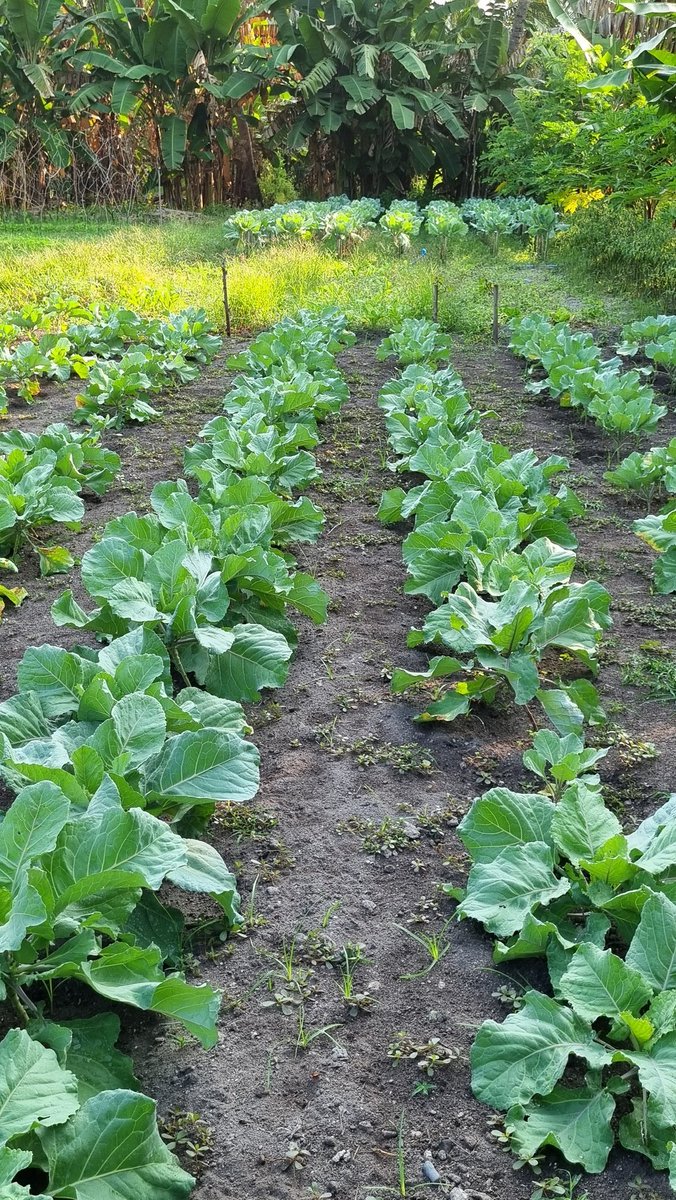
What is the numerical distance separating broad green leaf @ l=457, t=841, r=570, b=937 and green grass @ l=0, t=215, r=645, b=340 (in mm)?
8108

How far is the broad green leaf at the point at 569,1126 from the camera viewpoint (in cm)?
178

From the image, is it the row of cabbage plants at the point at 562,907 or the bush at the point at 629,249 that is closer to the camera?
the row of cabbage plants at the point at 562,907

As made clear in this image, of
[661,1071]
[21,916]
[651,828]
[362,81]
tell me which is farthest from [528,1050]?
[362,81]

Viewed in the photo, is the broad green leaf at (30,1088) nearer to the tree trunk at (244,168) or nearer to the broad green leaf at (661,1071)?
the broad green leaf at (661,1071)

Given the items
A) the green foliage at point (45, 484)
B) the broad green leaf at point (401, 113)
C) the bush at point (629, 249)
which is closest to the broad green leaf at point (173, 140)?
the broad green leaf at point (401, 113)

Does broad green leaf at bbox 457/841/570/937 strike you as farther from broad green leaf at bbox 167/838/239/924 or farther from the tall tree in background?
the tall tree in background

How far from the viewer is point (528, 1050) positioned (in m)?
1.92

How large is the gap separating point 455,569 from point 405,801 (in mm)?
1241

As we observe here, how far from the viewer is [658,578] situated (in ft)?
13.2

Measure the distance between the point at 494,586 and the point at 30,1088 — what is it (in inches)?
92.5

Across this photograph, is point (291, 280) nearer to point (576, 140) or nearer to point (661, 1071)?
point (576, 140)

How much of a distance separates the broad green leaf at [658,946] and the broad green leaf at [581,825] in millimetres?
243

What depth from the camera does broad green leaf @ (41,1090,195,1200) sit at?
159 cm

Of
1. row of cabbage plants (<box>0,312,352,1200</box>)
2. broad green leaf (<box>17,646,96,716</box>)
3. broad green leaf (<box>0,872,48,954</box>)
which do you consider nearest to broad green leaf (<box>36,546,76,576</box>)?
row of cabbage plants (<box>0,312,352,1200</box>)
